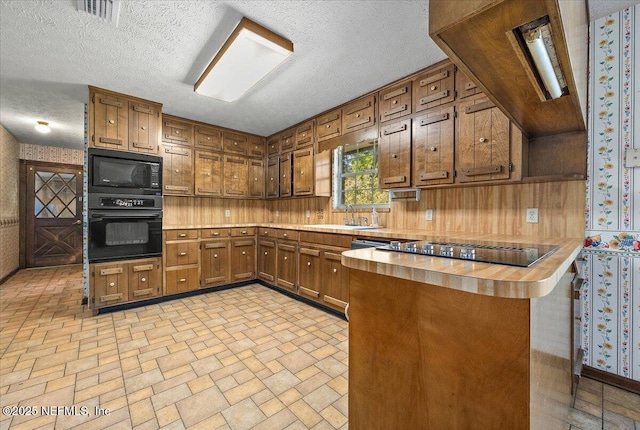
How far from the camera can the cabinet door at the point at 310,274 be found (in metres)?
3.29

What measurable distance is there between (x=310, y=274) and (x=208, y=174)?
88.1 inches

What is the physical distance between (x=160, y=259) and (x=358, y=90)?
310 centimetres

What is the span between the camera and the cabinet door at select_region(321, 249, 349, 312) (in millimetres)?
2985

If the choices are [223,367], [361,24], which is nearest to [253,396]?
[223,367]

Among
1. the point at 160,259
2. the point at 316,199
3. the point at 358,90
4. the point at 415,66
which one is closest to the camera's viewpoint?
the point at 415,66

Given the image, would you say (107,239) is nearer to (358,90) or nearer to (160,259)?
(160,259)

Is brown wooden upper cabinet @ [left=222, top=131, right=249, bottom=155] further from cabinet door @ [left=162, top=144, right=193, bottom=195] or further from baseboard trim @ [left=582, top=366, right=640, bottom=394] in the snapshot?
baseboard trim @ [left=582, top=366, right=640, bottom=394]

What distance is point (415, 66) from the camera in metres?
2.61

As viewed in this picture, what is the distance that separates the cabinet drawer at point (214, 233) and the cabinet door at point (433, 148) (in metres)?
2.68

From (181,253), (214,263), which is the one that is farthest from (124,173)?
(214,263)

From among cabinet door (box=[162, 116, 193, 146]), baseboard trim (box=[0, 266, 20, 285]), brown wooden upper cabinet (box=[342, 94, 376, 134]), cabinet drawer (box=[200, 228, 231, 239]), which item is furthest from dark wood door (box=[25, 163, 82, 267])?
brown wooden upper cabinet (box=[342, 94, 376, 134])

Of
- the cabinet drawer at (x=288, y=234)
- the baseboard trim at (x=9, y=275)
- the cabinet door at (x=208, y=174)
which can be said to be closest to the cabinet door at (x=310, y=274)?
the cabinet drawer at (x=288, y=234)

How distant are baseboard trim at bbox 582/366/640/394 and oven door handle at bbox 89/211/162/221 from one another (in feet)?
14.1

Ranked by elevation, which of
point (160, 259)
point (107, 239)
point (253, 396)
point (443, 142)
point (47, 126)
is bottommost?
point (253, 396)
